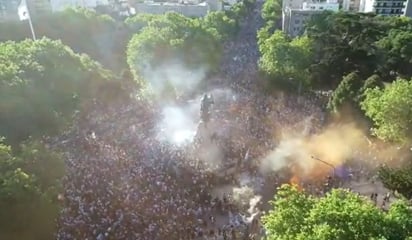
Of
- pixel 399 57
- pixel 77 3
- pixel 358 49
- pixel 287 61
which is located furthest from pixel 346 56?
pixel 77 3

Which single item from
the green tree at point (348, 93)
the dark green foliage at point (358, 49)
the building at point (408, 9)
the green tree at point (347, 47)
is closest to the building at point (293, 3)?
the building at point (408, 9)

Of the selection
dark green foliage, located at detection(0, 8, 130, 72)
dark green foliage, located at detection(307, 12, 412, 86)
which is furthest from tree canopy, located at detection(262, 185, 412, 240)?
dark green foliage, located at detection(0, 8, 130, 72)

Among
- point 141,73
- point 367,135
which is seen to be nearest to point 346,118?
point 367,135

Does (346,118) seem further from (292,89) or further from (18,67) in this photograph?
(18,67)

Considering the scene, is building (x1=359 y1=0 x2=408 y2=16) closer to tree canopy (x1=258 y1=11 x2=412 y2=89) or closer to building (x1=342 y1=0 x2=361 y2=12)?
building (x1=342 y1=0 x2=361 y2=12)

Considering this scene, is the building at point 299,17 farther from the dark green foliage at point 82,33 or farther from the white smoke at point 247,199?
the white smoke at point 247,199
